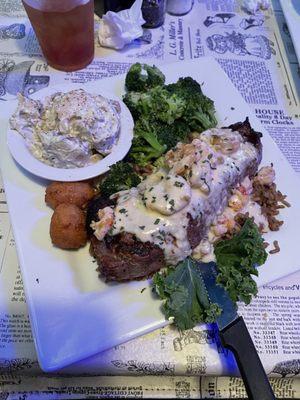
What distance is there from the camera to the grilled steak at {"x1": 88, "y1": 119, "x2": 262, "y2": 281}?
1.35 m

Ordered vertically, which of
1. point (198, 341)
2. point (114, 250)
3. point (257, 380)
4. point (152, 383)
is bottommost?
point (152, 383)

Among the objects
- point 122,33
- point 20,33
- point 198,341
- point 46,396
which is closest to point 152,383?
point 198,341

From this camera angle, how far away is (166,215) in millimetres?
1374

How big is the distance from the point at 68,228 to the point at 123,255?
244 mm

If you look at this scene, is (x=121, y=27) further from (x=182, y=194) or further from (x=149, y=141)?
(x=182, y=194)

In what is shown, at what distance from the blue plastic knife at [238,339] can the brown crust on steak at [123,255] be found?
0.64ft

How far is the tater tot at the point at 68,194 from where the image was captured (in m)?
1.55

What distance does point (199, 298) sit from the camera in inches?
53.6

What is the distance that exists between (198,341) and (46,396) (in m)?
0.61

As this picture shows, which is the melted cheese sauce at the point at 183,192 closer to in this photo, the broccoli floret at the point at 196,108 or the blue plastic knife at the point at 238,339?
the blue plastic knife at the point at 238,339

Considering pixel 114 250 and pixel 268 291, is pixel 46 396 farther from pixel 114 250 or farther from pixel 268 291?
pixel 268 291

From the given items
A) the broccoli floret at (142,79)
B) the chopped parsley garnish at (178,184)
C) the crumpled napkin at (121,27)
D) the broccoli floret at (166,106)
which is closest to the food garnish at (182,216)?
the chopped parsley garnish at (178,184)

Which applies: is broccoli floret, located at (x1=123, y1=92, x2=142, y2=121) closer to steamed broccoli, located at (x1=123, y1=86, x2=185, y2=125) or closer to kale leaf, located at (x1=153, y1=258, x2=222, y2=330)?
steamed broccoli, located at (x1=123, y1=86, x2=185, y2=125)

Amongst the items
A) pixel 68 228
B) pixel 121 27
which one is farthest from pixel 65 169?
pixel 121 27
